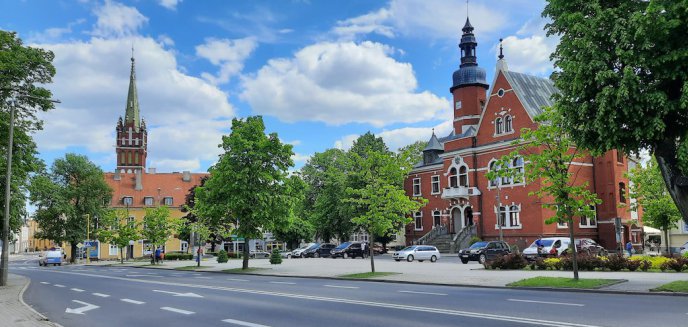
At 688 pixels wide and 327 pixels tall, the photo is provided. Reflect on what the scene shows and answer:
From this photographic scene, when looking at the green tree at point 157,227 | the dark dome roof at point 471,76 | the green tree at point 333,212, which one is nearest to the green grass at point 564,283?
the green tree at point 157,227

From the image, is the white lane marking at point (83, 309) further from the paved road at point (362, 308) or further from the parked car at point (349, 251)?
the parked car at point (349, 251)

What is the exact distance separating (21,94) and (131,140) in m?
88.3

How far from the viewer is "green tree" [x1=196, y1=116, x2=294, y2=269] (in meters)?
34.2

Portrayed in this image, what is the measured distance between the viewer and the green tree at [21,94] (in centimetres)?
2366

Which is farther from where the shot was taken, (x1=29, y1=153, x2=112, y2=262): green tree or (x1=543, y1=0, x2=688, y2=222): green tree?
(x1=29, y1=153, x2=112, y2=262): green tree

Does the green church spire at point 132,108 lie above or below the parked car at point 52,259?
above

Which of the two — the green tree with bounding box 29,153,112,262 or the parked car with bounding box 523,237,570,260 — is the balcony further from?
the green tree with bounding box 29,153,112,262

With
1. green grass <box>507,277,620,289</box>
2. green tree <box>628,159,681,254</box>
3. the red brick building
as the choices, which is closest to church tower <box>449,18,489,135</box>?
the red brick building

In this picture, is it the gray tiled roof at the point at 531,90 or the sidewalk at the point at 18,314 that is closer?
the sidewalk at the point at 18,314

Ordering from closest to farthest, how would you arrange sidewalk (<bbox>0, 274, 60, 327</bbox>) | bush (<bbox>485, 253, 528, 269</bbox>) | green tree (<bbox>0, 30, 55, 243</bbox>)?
sidewalk (<bbox>0, 274, 60, 327</bbox>), green tree (<bbox>0, 30, 55, 243</bbox>), bush (<bbox>485, 253, 528, 269</bbox>)

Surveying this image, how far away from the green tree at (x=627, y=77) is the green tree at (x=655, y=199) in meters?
23.4

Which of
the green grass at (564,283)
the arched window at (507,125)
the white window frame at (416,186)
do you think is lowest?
the green grass at (564,283)

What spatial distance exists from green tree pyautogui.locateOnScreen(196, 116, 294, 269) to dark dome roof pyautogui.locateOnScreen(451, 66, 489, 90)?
102 ft

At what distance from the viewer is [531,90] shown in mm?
50688
